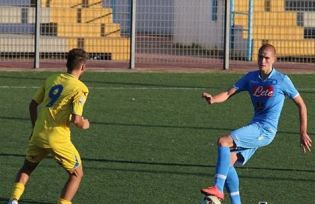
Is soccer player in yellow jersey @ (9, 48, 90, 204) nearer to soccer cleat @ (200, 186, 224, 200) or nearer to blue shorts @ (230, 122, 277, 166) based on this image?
soccer cleat @ (200, 186, 224, 200)

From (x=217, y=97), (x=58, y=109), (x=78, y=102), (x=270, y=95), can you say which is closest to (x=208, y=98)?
(x=217, y=97)

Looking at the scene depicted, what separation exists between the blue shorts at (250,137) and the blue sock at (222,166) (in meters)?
0.15

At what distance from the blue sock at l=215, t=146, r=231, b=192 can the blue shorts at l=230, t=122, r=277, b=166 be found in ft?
0.50

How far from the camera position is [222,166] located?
970 centimetres

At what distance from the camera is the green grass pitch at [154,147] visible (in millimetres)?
10773

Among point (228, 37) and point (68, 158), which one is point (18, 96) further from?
point (68, 158)

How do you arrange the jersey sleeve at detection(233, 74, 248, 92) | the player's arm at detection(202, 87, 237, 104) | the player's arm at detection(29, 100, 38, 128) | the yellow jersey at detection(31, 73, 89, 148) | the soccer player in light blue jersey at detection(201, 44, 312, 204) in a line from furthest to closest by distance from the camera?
the jersey sleeve at detection(233, 74, 248, 92) → the player's arm at detection(202, 87, 237, 104) → the soccer player in light blue jersey at detection(201, 44, 312, 204) → the player's arm at detection(29, 100, 38, 128) → the yellow jersey at detection(31, 73, 89, 148)

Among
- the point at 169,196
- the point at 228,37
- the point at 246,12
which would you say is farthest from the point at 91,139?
the point at 246,12

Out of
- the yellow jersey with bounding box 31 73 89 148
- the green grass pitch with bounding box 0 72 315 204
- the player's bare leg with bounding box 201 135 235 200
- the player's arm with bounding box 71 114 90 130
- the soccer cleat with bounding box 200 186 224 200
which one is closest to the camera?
the player's arm with bounding box 71 114 90 130

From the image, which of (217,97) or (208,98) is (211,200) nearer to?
(208,98)

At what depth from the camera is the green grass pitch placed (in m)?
10.8

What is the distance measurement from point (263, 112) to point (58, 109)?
204 centimetres

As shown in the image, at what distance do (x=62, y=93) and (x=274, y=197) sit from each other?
2661 millimetres

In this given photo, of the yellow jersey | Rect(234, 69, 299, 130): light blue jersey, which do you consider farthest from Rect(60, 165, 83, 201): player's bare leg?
Rect(234, 69, 299, 130): light blue jersey
